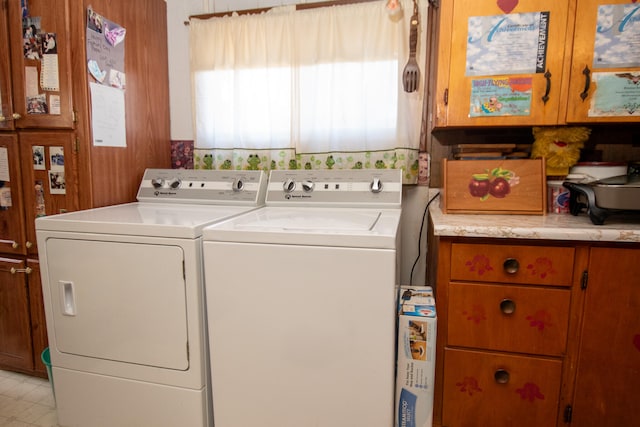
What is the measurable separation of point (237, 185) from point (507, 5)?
1.44m

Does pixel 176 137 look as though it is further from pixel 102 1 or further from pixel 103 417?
pixel 103 417

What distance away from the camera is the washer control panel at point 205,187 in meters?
1.85

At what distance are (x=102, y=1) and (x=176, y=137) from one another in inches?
32.3

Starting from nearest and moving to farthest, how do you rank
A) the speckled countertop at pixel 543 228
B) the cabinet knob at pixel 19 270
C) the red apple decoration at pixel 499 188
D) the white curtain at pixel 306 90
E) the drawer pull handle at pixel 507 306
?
the speckled countertop at pixel 543 228, the drawer pull handle at pixel 507 306, the red apple decoration at pixel 499 188, the cabinet knob at pixel 19 270, the white curtain at pixel 306 90

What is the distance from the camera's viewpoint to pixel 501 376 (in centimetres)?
141

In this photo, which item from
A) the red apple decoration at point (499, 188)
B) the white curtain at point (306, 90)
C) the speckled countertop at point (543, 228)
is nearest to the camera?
the speckled countertop at point (543, 228)

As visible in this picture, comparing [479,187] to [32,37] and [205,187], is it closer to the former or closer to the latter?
[205,187]

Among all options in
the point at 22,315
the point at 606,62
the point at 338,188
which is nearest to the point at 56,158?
the point at 22,315

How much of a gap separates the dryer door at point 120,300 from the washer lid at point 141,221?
51 mm

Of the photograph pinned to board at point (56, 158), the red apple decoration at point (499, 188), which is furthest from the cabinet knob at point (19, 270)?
the red apple decoration at point (499, 188)

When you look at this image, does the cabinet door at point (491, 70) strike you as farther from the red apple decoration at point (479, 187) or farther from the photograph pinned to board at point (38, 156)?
the photograph pinned to board at point (38, 156)

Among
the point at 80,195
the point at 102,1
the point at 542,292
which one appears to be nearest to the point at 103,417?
the point at 80,195

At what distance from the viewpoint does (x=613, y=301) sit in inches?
51.1

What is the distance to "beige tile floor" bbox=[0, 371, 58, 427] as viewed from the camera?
163 cm
